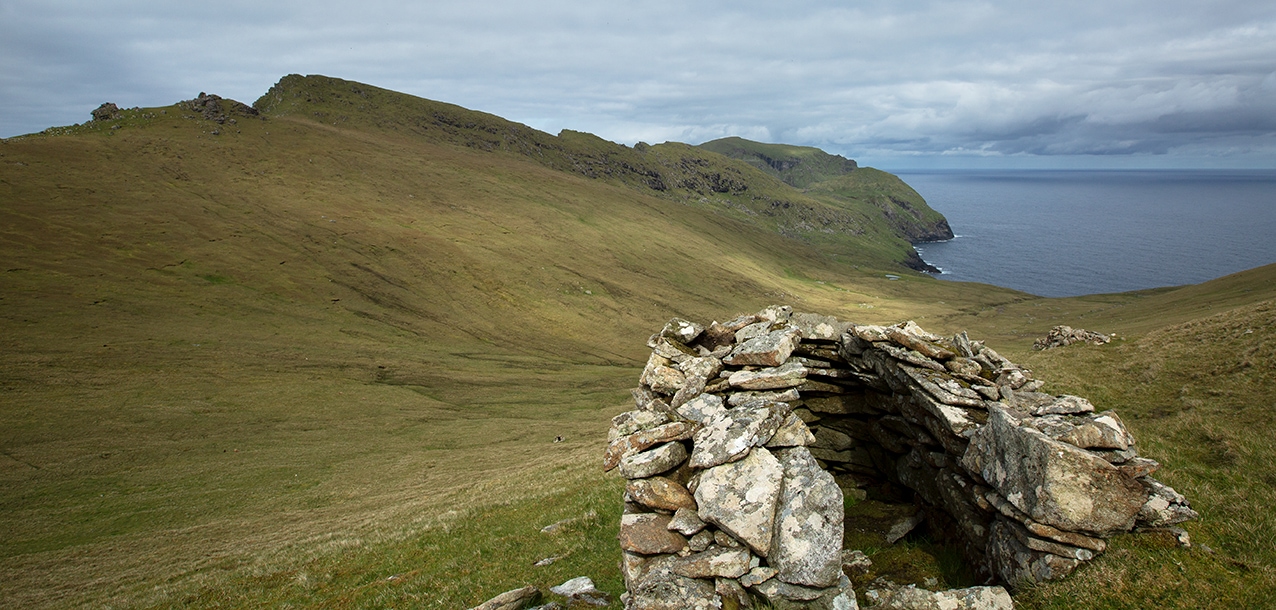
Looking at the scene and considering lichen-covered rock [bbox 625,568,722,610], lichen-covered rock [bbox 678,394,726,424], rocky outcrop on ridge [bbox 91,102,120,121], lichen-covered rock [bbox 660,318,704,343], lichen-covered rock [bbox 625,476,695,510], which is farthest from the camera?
rocky outcrop on ridge [bbox 91,102,120,121]

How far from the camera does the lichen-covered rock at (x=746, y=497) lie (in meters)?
12.0

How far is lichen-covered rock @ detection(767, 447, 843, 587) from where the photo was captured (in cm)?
1173

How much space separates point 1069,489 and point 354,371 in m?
76.5

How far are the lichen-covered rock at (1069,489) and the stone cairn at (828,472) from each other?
0.08ft

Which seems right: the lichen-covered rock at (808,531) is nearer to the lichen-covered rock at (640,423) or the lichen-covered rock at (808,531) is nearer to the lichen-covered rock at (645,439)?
the lichen-covered rock at (645,439)

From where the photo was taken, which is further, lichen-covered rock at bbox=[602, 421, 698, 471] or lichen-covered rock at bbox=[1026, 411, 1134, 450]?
lichen-covered rock at bbox=[602, 421, 698, 471]

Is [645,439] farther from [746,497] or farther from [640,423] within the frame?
[746,497]

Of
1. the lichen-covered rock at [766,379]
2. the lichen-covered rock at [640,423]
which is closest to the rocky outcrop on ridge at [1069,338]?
the lichen-covered rock at [766,379]

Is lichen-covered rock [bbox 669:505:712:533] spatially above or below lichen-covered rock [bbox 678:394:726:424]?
below

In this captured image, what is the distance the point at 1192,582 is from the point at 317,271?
395 feet

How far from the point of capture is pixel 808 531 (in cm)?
1205

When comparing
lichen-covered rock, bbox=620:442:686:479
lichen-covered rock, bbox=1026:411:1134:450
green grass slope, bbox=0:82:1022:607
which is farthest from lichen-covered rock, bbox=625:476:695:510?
green grass slope, bbox=0:82:1022:607

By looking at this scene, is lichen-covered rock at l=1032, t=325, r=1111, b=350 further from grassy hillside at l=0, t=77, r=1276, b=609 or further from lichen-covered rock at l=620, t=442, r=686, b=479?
lichen-covered rock at l=620, t=442, r=686, b=479

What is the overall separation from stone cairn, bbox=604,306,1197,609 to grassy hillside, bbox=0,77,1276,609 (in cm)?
138
